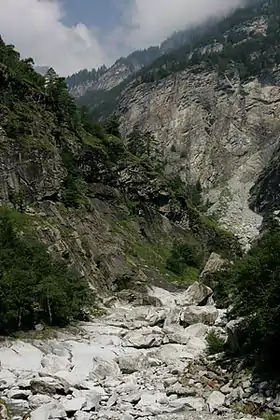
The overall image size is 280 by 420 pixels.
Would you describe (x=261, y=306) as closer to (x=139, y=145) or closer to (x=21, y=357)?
(x=21, y=357)

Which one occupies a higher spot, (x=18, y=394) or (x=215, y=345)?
(x=215, y=345)

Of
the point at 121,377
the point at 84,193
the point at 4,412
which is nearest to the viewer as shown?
the point at 4,412

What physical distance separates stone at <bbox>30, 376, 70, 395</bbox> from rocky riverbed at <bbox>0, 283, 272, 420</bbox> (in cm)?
5

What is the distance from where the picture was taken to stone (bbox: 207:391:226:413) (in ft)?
71.2

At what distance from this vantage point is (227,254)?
237 ft

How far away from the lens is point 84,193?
80.3 meters

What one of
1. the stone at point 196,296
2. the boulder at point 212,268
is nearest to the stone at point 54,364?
the stone at point 196,296

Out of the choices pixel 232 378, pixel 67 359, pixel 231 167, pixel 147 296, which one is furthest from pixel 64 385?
pixel 231 167

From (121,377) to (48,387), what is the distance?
5497mm

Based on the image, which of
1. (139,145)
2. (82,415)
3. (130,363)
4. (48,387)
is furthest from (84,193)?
(82,415)

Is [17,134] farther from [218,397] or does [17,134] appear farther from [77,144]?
[218,397]

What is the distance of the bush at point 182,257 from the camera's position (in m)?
78.5

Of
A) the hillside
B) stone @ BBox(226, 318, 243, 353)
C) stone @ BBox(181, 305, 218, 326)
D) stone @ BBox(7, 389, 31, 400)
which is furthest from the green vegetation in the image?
the hillside

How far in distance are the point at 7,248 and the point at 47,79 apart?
67203 millimetres
